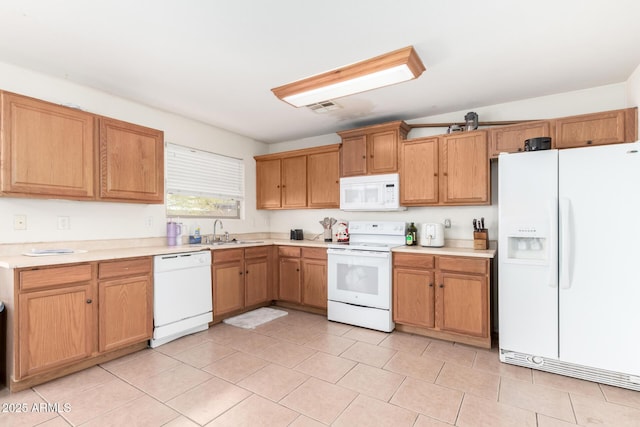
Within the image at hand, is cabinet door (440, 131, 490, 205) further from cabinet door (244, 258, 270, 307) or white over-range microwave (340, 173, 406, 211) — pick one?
cabinet door (244, 258, 270, 307)

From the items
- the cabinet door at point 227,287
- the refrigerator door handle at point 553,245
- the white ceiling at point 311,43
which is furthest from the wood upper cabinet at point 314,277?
the refrigerator door handle at point 553,245

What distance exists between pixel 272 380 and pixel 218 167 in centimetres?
301

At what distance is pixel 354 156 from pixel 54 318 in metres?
3.33

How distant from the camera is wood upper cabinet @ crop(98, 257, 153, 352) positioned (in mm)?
2668

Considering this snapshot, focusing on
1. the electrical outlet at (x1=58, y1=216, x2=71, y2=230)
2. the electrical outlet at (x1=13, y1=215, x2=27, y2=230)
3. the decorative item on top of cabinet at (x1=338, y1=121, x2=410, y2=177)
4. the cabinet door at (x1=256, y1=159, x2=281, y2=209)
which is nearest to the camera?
the electrical outlet at (x1=13, y1=215, x2=27, y2=230)

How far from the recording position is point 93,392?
228cm

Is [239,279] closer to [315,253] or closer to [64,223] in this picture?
[315,253]

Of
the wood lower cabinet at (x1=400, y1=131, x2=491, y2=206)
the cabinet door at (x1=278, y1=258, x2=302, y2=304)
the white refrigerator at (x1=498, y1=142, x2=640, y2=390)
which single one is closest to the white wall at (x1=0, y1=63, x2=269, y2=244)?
the cabinet door at (x1=278, y1=258, x2=302, y2=304)

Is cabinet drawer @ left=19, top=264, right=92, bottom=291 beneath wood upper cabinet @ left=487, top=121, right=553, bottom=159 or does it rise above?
beneath

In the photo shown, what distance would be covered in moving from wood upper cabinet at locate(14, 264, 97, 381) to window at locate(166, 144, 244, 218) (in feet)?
4.80

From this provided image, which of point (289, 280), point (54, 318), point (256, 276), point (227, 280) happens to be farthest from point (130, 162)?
point (289, 280)

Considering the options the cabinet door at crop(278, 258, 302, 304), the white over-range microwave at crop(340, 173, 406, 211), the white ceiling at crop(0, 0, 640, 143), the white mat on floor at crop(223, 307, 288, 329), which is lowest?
the white mat on floor at crop(223, 307, 288, 329)

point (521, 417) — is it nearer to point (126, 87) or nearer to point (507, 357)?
point (507, 357)

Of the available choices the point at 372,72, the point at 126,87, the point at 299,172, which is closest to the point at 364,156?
the point at 299,172
